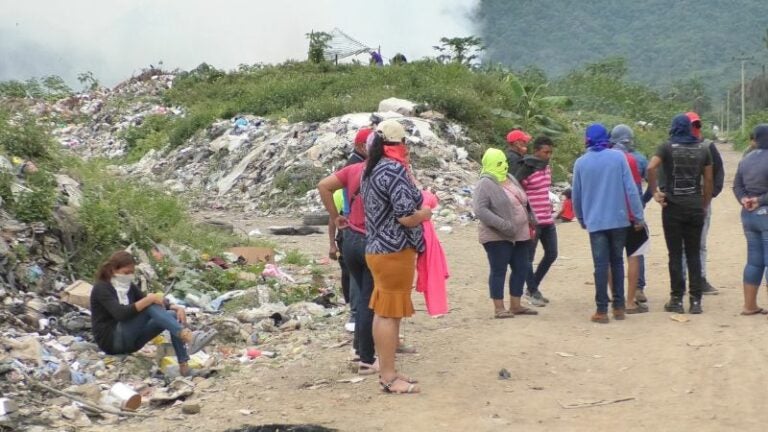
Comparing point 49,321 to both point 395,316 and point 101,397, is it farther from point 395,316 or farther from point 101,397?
point 395,316

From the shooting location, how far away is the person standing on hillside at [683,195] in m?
7.47

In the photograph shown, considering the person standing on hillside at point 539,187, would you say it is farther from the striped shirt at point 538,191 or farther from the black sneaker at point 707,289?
the black sneaker at point 707,289

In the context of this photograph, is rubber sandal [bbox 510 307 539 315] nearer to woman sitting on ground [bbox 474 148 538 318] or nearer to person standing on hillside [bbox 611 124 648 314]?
woman sitting on ground [bbox 474 148 538 318]

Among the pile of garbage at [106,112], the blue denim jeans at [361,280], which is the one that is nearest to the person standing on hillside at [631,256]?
the blue denim jeans at [361,280]

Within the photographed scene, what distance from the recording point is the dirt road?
5178 millimetres

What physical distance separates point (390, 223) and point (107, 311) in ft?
7.33

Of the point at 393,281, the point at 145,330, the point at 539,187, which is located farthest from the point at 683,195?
the point at 145,330

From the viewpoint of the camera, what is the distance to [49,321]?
743 cm

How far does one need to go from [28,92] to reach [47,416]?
30.2 metres

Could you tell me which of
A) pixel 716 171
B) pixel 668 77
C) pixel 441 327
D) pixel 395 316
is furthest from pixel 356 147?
pixel 668 77

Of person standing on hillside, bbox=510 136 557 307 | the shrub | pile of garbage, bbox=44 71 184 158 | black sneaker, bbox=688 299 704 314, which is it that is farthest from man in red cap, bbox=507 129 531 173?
pile of garbage, bbox=44 71 184 158

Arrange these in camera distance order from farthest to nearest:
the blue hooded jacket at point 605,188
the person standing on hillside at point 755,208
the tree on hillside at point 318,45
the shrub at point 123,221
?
1. the tree on hillside at point 318,45
2. the shrub at point 123,221
3. the blue hooded jacket at point 605,188
4. the person standing on hillside at point 755,208

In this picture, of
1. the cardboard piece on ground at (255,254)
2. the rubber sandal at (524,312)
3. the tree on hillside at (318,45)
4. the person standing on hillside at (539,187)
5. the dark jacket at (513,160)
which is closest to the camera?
the rubber sandal at (524,312)

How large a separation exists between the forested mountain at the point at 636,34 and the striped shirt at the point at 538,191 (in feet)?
270
